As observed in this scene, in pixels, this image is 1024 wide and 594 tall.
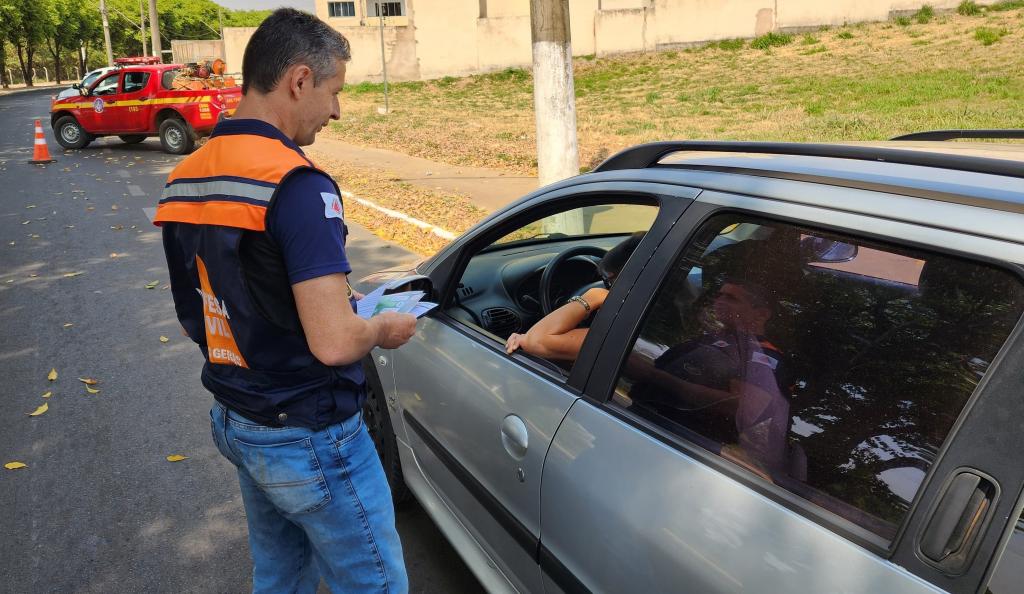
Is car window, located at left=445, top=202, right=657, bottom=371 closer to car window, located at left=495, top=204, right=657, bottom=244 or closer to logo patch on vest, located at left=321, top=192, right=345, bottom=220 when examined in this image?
car window, located at left=495, top=204, right=657, bottom=244

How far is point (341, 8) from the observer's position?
4356 cm

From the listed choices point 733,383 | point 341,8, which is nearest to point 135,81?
point 733,383

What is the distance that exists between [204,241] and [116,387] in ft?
11.6

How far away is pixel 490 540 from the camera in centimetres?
232

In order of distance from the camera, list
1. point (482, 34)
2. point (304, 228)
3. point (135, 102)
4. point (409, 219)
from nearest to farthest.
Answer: point (304, 228) → point (409, 219) → point (135, 102) → point (482, 34)

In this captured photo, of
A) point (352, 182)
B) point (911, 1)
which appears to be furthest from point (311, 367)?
point (911, 1)

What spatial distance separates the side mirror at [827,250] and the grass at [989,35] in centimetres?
2322

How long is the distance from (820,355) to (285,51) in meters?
1.31

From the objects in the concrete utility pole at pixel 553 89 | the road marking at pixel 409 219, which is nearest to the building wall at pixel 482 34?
the road marking at pixel 409 219

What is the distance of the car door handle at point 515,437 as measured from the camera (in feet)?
6.64

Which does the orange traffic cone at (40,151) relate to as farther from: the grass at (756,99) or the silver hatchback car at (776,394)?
the silver hatchback car at (776,394)

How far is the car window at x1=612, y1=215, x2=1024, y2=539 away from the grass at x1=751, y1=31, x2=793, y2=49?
2883 cm

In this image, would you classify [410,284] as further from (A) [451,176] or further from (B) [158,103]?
(B) [158,103]

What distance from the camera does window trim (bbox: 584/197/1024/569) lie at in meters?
1.21
